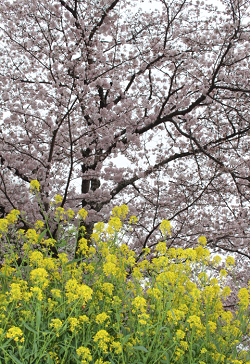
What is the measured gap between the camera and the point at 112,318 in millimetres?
3320

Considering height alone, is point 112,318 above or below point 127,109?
below

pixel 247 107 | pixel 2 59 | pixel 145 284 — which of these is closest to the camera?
pixel 145 284

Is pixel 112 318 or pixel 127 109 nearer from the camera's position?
pixel 112 318

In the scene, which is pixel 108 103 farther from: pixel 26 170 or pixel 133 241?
pixel 133 241

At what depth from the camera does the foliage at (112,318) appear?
9.22ft

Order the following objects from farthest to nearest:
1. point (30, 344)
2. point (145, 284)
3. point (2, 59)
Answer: point (2, 59) → point (145, 284) → point (30, 344)

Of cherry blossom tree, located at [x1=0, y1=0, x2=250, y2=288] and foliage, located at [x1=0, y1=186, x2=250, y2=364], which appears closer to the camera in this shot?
foliage, located at [x1=0, y1=186, x2=250, y2=364]

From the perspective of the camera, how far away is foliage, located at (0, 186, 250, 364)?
9.22 feet

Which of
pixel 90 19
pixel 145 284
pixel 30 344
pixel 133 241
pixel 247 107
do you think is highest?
pixel 90 19

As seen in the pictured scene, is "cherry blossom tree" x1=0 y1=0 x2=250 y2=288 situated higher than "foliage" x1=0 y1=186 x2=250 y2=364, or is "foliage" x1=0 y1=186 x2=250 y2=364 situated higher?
"cherry blossom tree" x1=0 y1=0 x2=250 y2=288

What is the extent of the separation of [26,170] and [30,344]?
5.39 metres

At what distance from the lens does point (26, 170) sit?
810 centimetres

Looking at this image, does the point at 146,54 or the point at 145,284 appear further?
the point at 146,54

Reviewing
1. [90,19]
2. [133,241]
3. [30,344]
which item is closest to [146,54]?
[90,19]
